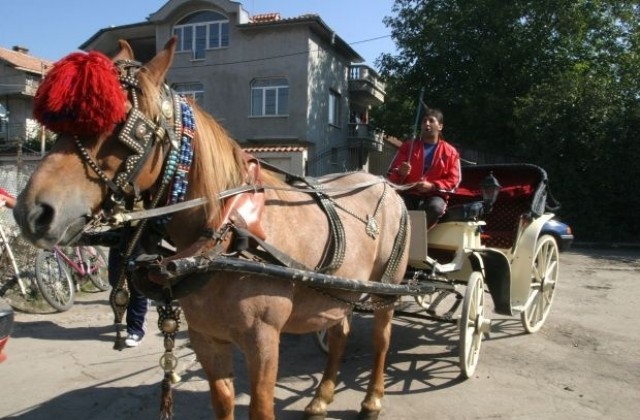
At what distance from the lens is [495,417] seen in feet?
11.7

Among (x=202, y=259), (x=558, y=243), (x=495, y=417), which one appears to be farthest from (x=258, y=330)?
(x=558, y=243)

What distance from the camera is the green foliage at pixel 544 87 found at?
567 inches

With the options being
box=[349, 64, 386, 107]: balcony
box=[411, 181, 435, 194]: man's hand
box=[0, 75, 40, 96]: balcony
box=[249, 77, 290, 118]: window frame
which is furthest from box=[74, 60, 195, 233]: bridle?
box=[0, 75, 40, 96]: balcony

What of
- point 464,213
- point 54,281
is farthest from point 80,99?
point 54,281

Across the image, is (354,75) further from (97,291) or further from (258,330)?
(258,330)

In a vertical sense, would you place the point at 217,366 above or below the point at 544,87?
below

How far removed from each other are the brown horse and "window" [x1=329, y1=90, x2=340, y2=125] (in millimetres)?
19859

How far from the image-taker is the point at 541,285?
18.4 feet

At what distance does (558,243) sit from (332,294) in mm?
4438

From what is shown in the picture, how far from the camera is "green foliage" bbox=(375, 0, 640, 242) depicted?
14.4 metres

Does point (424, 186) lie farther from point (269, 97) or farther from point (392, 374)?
point (269, 97)

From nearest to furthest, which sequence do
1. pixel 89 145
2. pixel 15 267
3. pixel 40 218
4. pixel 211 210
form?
pixel 40 218 → pixel 89 145 → pixel 211 210 → pixel 15 267

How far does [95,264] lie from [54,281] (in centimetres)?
100

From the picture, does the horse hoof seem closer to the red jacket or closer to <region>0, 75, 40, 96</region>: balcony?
the red jacket
